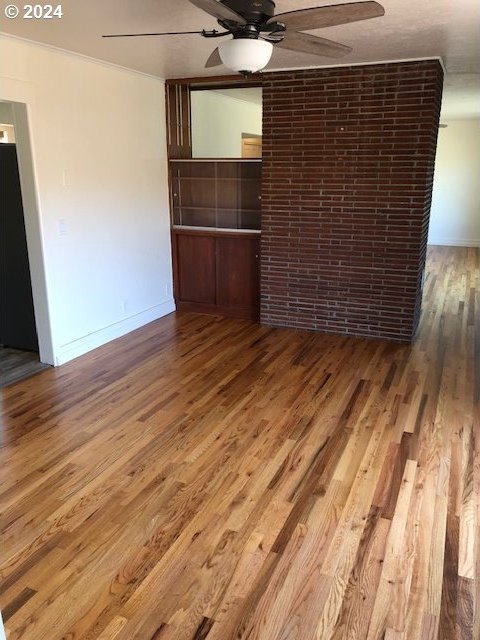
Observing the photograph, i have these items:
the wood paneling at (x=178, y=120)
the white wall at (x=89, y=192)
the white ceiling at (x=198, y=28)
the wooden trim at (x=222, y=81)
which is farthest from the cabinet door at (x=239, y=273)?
the white ceiling at (x=198, y=28)

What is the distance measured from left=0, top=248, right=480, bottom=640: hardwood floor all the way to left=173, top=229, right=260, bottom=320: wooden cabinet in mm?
1357

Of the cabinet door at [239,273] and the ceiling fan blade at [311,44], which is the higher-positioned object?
the ceiling fan blade at [311,44]

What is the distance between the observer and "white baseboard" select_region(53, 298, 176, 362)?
4355 mm

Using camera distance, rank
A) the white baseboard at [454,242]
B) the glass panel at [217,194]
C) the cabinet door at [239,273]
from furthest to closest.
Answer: the white baseboard at [454,242], the cabinet door at [239,273], the glass panel at [217,194]

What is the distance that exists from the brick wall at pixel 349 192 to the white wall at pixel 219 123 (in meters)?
1.50

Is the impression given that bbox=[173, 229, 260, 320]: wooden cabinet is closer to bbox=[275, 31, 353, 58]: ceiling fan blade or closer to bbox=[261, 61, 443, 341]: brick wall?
bbox=[261, 61, 443, 341]: brick wall

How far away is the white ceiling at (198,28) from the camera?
112 inches

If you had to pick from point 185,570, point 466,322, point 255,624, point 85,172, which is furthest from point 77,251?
point 466,322

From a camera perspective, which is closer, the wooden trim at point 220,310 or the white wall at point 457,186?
the wooden trim at point 220,310

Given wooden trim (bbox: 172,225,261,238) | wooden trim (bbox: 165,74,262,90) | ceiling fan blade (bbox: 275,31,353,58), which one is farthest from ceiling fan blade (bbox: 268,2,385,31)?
wooden trim (bbox: 172,225,261,238)

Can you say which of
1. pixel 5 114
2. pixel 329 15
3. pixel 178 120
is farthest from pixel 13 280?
pixel 329 15

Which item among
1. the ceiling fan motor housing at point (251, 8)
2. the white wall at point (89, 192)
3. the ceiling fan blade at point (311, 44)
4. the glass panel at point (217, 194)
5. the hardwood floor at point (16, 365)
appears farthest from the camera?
the glass panel at point (217, 194)

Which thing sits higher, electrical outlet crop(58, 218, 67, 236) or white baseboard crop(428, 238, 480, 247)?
electrical outlet crop(58, 218, 67, 236)

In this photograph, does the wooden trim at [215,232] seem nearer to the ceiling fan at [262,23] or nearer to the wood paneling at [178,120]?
the wood paneling at [178,120]
